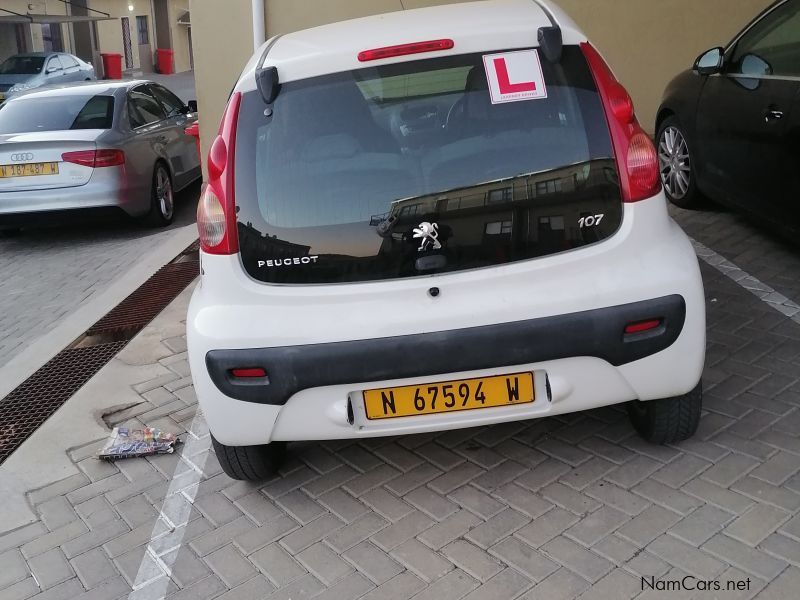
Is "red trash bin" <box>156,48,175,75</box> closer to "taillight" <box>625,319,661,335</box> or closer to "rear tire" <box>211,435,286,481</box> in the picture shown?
"rear tire" <box>211,435,286,481</box>

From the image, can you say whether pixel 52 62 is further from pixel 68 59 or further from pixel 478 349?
pixel 478 349

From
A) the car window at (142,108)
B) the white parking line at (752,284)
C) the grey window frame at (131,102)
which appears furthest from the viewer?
the car window at (142,108)

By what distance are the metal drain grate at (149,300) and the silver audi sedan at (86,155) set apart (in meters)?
1.64

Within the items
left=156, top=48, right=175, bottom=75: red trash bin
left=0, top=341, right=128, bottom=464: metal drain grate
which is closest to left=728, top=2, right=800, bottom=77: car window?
left=0, top=341, right=128, bottom=464: metal drain grate

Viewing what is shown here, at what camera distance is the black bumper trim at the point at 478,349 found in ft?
10.1

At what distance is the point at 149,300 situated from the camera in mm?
6523

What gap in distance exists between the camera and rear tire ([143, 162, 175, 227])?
30.1ft

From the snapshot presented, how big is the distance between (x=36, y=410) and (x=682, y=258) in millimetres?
3407

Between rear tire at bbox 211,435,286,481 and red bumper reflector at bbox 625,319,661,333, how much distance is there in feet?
4.79

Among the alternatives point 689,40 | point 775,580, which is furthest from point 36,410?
point 689,40

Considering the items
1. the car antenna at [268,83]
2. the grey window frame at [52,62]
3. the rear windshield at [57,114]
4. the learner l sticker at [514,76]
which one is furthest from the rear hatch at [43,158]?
the grey window frame at [52,62]

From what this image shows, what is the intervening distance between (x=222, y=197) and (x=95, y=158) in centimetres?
582

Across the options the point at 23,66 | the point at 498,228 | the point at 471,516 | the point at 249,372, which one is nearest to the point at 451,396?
the point at 471,516

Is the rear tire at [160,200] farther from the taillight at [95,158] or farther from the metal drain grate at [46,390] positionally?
the metal drain grate at [46,390]
